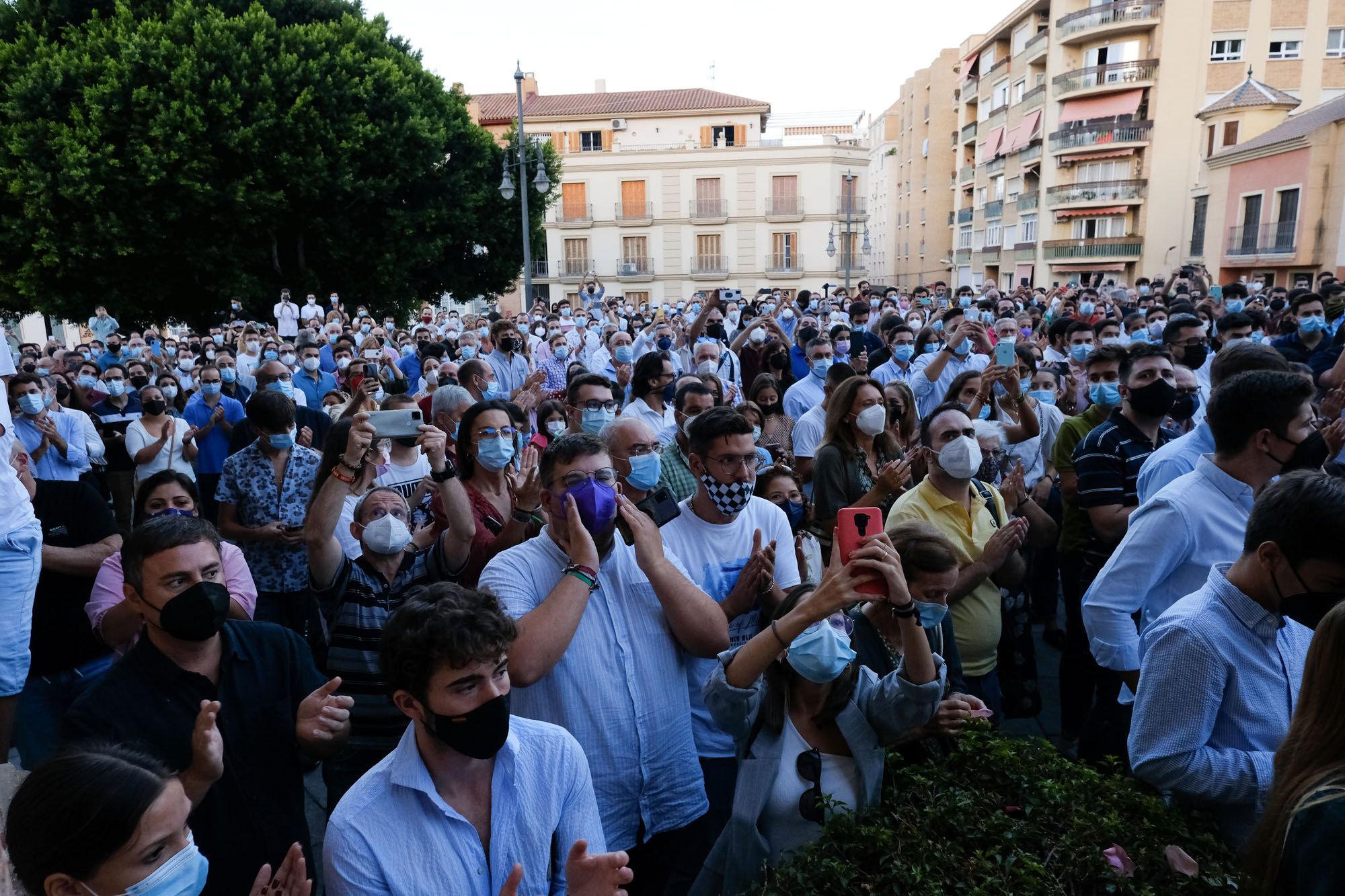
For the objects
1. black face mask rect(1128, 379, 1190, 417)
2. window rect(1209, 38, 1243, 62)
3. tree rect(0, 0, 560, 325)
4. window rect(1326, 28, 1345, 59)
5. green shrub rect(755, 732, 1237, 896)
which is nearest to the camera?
green shrub rect(755, 732, 1237, 896)

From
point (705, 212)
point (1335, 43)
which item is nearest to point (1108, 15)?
point (1335, 43)

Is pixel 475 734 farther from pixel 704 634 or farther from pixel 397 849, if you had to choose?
pixel 704 634

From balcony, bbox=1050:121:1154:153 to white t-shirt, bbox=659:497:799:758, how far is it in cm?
4293

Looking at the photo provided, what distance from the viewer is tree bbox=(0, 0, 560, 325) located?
19938 mm

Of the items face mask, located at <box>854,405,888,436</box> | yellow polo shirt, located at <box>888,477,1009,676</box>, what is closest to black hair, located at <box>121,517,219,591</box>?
yellow polo shirt, located at <box>888,477,1009,676</box>

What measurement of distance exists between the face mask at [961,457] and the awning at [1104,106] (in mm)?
42194

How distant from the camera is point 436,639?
2.18m

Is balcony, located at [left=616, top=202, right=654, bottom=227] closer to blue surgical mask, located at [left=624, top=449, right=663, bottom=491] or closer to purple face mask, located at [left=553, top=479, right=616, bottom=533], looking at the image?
blue surgical mask, located at [left=624, top=449, right=663, bottom=491]

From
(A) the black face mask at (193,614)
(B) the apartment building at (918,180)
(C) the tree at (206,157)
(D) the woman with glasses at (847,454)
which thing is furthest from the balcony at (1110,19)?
(A) the black face mask at (193,614)

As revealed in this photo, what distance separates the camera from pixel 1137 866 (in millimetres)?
1992

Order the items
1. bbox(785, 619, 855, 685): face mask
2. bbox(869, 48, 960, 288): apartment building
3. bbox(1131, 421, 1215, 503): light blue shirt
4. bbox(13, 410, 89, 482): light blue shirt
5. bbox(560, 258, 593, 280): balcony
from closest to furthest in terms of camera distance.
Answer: bbox(785, 619, 855, 685): face mask → bbox(1131, 421, 1215, 503): light blue shirt → bbox(13, 410, 89, 482): light blue shirt → bbox(560, 258, 593, 280): balcony → bbox(869, 48, 960, 288): apartment building

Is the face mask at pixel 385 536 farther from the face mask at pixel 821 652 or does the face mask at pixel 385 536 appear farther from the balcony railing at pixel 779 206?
the balcony railing at pixel 779 206

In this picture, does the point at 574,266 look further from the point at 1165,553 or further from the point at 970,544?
the point at 1165,553

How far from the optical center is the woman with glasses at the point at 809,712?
248 cm
